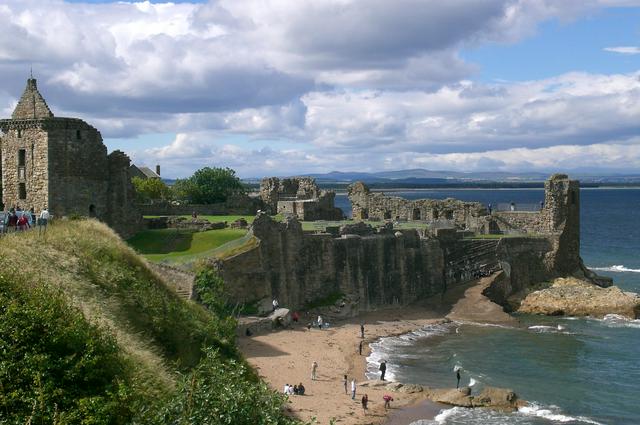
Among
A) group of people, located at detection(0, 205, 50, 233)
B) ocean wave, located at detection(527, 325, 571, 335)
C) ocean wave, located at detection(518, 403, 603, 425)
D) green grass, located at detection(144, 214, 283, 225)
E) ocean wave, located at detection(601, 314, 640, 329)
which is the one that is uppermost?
group of people, located at detection(0, 205, 50, 233)

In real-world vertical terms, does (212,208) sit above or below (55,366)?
above

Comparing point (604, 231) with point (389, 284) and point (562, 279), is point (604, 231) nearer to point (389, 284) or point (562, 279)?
point (562, 279)

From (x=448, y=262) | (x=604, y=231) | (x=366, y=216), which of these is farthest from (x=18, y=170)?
(x=604, y=231)

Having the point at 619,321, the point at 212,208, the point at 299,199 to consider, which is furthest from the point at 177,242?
the point at 619,321

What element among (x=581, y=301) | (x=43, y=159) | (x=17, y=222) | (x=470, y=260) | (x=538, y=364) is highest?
(x=43, y=159)

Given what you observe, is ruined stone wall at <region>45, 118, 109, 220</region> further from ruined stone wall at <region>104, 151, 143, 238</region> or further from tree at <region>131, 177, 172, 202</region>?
tree at <region>131, 177, 172, 202</region>

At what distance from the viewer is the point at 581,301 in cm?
5678

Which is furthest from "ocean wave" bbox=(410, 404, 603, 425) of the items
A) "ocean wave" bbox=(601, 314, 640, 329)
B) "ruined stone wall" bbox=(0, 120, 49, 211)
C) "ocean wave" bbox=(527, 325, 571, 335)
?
"ruined stone wall" bbox=(0, 120, 49, 211)

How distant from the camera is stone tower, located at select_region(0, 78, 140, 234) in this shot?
1638 inches

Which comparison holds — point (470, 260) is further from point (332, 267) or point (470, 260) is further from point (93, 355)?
point (93, 355)

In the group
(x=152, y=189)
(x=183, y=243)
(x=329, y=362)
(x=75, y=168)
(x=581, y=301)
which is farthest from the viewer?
(x=152, y=189)

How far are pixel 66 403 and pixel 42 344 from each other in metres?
1.51

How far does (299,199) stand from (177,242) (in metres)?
23.2

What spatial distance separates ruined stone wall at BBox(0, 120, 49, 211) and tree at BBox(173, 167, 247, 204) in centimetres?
2983
